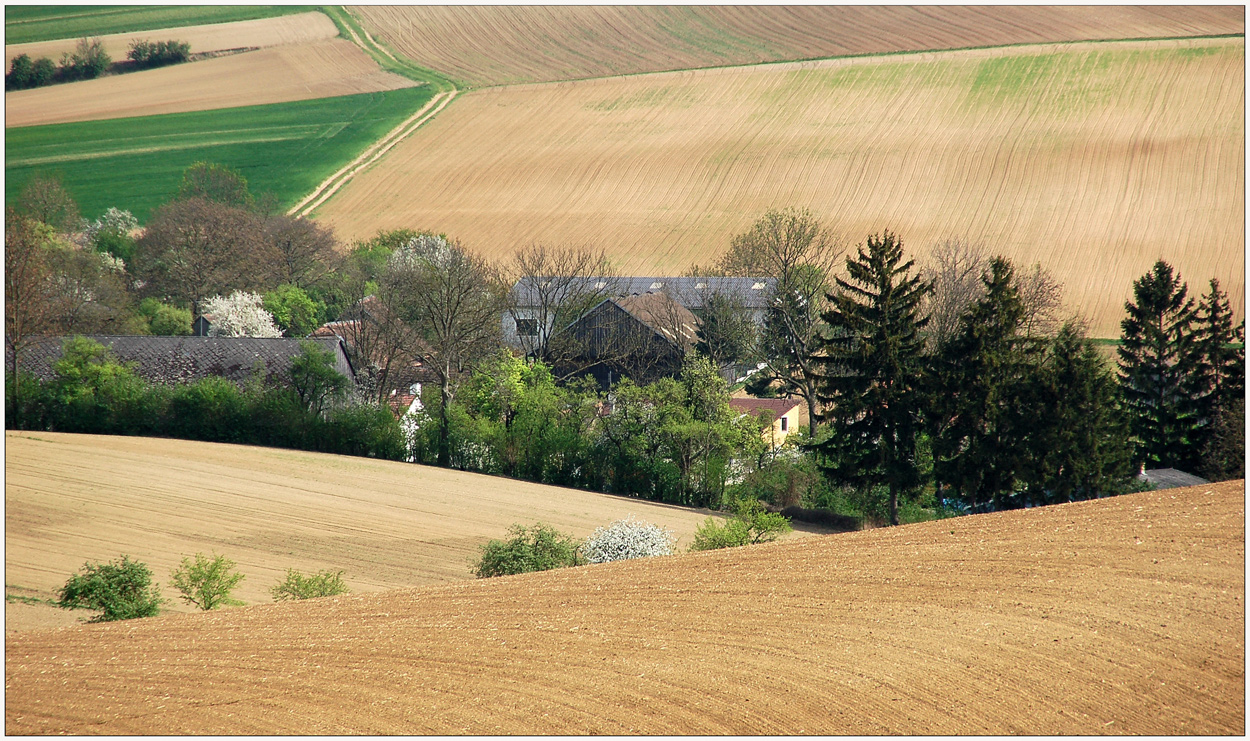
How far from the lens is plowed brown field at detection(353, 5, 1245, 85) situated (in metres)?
85.2

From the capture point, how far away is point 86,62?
74875mm

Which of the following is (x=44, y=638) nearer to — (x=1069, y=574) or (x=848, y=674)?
(x=848, y=674)

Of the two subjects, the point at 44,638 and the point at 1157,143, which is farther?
the point at 1157,143

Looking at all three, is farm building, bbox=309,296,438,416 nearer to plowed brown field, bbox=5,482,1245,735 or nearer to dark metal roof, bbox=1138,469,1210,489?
dark metal roof, bbox=1138,469,1210,489

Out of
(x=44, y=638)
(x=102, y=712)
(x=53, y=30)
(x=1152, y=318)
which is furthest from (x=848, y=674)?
(x=53, y=30)

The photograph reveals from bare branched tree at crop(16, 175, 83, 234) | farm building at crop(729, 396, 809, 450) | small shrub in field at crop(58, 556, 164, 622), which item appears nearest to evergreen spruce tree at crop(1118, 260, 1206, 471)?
farm building at crop(729, 396, 809, 450)

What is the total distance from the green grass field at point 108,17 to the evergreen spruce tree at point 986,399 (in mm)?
63824

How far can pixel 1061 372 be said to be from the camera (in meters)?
26.6

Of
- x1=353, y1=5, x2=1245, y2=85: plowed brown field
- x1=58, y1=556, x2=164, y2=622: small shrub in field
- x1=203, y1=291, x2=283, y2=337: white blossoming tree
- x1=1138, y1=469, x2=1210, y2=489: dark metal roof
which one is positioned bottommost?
x1=58, y1=556, x2=164, y2=622: small shrub in field

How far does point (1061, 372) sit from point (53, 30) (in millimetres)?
75092

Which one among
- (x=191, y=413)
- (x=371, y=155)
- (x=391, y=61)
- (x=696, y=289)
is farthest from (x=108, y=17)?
(x=696, y=289)

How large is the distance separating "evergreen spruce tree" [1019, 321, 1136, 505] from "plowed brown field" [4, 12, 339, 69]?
247 ft

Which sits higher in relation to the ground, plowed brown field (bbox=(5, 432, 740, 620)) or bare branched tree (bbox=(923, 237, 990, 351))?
bare branched tree (bbox=(923, 237, 990, 351))

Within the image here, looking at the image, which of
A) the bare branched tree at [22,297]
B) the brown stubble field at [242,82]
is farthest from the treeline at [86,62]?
the bare branched tree at [22,297]
